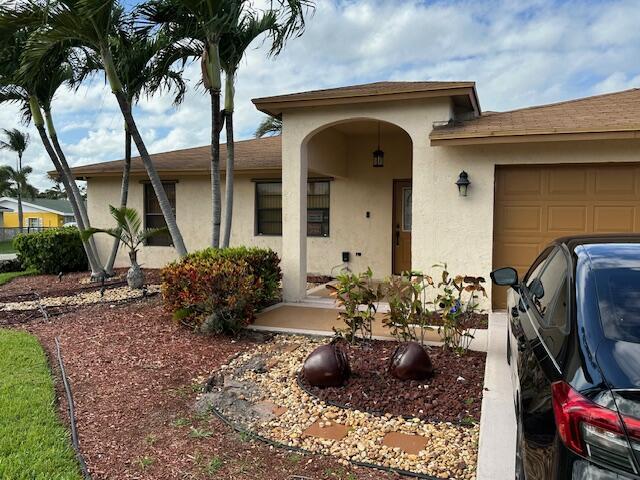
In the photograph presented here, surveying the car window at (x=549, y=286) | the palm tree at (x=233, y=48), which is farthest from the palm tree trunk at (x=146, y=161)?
the car window at (x=549, y=286)

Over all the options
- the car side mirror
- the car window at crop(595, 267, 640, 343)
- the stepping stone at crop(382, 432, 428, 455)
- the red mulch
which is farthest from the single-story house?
the car window at crop(595, 267, 640, 343)

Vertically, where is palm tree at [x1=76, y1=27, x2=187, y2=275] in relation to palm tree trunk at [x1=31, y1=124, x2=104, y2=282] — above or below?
above

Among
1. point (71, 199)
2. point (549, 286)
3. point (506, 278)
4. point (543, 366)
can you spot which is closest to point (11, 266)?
point (71, 199)

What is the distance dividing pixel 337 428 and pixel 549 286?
196 centimetres

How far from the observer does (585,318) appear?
2.16 m

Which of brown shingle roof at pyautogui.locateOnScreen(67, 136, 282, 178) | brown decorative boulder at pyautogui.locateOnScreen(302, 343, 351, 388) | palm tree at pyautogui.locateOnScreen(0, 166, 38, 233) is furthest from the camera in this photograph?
palm tree at pyautogui.locateOnScreen(0, 166, 38, 233)

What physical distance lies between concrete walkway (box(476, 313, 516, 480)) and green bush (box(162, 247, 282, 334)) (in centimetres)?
317

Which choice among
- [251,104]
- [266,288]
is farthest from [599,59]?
[266,288]

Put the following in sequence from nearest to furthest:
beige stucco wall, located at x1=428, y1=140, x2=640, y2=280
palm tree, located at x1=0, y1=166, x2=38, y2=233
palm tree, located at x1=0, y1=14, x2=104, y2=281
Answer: beige stucco wall, located at x1=428, y1=140, x2=640, y2=280 → palm tree, located at x1=0, y1=14, x2=104, y2=281 → palm tree, located at x1=0, y1=166, x2=38, y2=233

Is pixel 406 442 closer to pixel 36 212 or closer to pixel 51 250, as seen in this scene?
pixel 51 250

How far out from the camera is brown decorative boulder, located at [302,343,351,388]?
15.0 feet

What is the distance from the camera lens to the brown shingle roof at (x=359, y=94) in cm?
738

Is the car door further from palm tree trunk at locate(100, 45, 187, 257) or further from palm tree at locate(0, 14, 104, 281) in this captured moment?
palm tree at locate(0, 14, 104, 281)

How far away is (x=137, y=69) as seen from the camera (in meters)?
10.1
